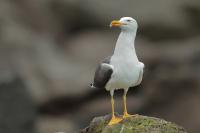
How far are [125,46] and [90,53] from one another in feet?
44.7

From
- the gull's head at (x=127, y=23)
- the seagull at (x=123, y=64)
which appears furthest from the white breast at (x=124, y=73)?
the gull's head at (x=127, y=23)

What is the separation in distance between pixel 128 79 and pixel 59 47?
562 inches

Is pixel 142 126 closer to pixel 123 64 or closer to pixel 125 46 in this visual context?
pixel 123 64

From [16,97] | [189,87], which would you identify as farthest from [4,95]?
[189,87]

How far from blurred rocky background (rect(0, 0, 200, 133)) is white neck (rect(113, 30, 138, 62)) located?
1138 cm

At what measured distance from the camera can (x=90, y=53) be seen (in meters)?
21.6

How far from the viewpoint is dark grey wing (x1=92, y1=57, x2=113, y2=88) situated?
8.00 metres

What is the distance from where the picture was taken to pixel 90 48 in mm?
21781

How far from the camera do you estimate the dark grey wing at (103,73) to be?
8.00 m

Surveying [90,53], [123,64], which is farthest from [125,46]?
[90,53]

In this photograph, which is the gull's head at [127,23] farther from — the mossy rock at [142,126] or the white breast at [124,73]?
the mossy rock at [142,126]

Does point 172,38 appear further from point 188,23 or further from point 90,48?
point 90,48

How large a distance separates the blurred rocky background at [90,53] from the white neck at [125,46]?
37.3ft

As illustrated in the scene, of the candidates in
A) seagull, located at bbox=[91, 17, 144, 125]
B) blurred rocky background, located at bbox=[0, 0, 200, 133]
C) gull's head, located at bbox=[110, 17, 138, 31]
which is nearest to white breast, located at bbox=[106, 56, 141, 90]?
seagull, located at bbox=[91, 17, 144, 125]
